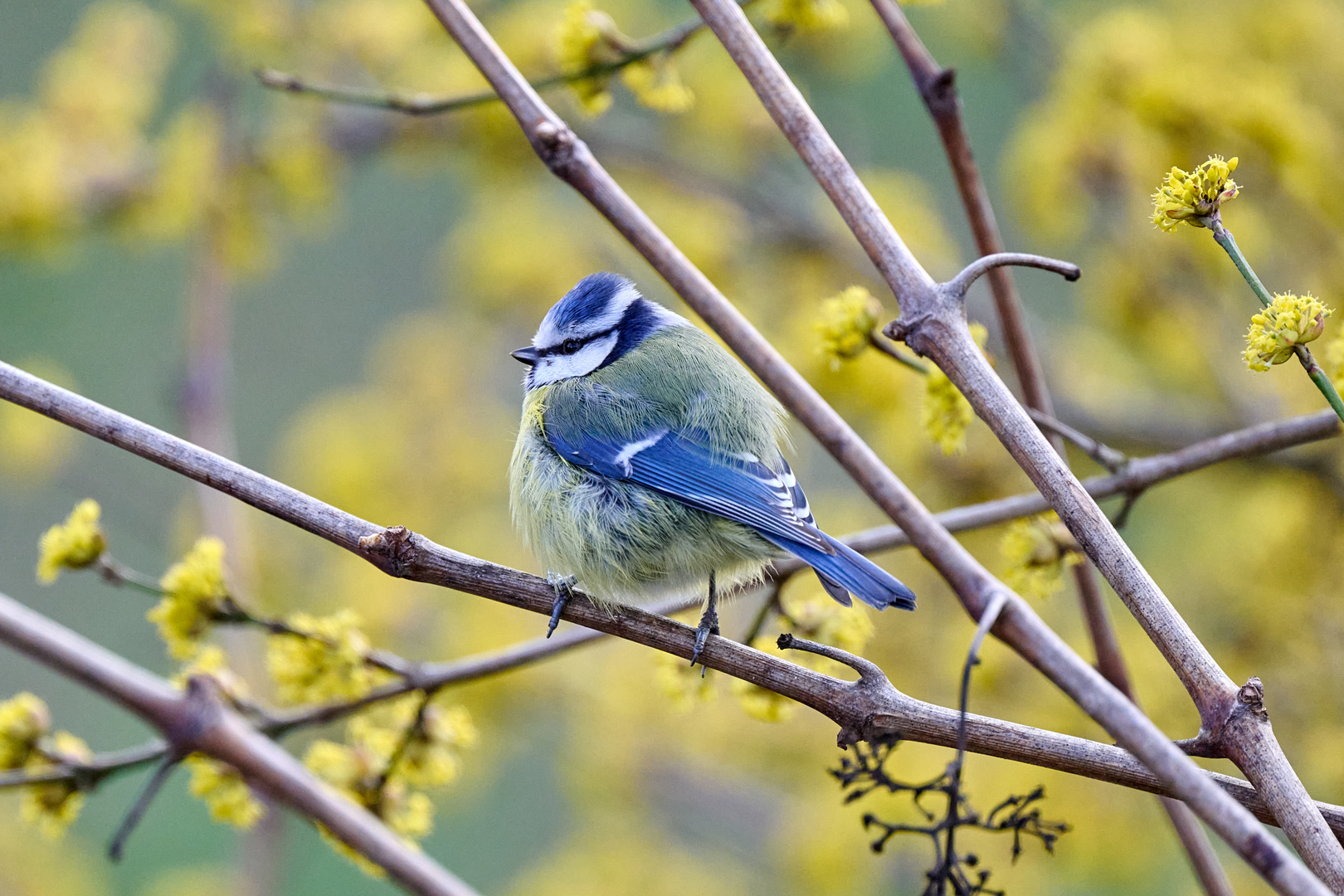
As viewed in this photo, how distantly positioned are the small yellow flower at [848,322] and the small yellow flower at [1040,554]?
9.2 inches

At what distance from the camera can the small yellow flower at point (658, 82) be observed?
1.28m

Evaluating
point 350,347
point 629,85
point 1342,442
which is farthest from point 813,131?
point 350,347

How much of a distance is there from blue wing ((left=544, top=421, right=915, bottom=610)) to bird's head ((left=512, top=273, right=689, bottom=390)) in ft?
0.61

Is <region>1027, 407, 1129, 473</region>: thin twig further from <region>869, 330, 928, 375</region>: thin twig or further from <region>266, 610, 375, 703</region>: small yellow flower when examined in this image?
<region>266, 610, 375, 703</region>: small yellow flower

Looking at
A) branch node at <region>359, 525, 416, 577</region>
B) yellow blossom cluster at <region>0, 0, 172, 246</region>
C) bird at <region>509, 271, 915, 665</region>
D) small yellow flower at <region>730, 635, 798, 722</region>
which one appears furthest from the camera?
yellow blossom cluster at <region>0, 0, 172, 246</region>

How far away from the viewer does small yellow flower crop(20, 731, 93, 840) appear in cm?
114

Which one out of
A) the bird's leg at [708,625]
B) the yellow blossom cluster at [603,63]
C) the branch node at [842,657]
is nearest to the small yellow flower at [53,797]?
the bird's leg at [708,625]

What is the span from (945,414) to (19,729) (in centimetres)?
95

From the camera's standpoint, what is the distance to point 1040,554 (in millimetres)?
1084

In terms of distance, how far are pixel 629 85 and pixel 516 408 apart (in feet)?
6.11

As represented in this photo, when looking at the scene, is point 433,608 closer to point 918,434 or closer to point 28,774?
point 918,434

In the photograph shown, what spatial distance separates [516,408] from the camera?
3119 millimetres

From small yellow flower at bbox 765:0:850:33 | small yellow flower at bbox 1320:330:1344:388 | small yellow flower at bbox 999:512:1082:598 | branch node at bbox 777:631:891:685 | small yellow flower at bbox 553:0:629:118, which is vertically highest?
small yellow flower at bbox 765:0:850:33

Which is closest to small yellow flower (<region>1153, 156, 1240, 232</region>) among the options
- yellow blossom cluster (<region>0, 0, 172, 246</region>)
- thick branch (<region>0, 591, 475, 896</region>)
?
thick branch (<region>0, 591, 475, 896</region>)
